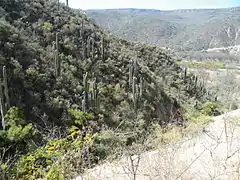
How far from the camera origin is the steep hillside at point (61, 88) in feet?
35.6

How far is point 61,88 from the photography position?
52.9 ft

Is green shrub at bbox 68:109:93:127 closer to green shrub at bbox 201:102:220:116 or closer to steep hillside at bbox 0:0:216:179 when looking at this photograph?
steep hillside at bbox 0:0:216:179

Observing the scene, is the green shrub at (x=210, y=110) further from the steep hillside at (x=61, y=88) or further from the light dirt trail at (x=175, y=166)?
the light dirt trail at (x=175, y=166)

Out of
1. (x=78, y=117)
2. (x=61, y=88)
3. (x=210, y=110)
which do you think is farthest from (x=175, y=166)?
(x=210, y=110)

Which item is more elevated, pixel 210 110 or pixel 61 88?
pixel 61 88

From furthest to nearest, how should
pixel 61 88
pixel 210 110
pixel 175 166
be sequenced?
pixel 210 110, pixel 61 88, pixel 175 166

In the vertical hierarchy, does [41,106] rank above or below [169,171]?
below

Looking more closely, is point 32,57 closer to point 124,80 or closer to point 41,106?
point 41,106

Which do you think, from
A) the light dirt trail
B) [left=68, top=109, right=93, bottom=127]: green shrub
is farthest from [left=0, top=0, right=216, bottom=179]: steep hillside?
the light dirt trail

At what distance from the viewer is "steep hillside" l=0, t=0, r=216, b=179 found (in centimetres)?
1086

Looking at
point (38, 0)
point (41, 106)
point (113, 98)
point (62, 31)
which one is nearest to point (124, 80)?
point (113, 98)

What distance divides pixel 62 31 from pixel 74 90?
23.7 ft

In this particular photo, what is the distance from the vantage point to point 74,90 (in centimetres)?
1633

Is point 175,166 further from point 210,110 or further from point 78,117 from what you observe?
point 210,110
